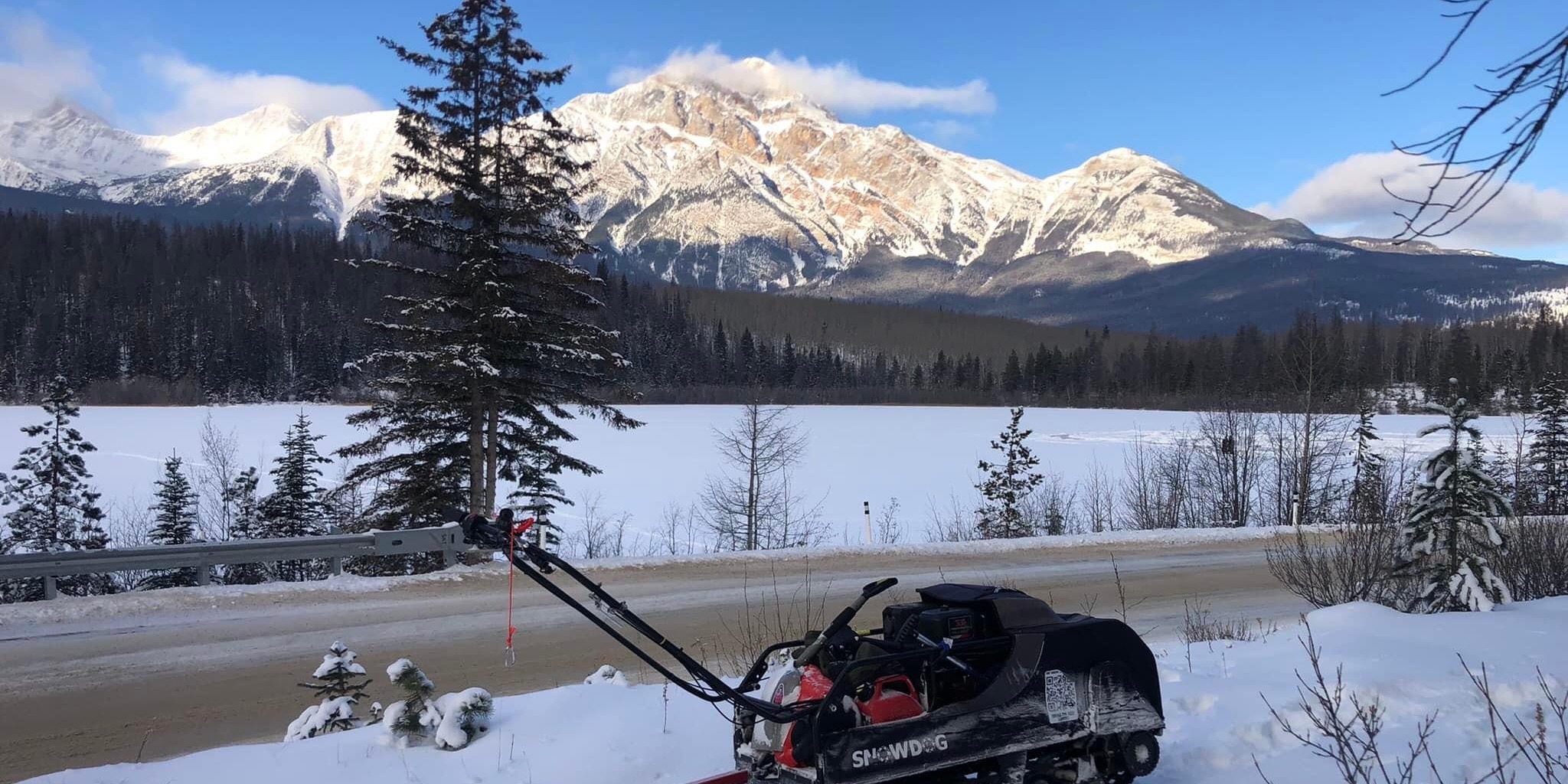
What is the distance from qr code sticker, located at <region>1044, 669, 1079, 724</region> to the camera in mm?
3791

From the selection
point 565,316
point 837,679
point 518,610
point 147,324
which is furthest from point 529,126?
point 147,324

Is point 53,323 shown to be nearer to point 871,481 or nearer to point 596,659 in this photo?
point 871,481

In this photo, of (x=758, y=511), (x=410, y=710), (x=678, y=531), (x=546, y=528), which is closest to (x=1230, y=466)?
(x=758, y=511)

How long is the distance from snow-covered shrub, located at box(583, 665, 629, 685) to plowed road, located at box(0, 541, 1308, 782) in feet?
7.71

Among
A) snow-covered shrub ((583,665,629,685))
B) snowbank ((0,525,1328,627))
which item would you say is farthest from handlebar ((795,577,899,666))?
snowbank ((0,525,1328,627))

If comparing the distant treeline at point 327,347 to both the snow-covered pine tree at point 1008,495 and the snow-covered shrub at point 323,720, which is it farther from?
the snow-covered shrub at point 323,720

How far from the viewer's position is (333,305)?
113 meters

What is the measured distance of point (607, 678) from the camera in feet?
20.7

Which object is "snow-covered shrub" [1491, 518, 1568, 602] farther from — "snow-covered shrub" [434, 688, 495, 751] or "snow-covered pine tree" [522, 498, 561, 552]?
"snow-covered pine tree" [522, 498, 561, 552]

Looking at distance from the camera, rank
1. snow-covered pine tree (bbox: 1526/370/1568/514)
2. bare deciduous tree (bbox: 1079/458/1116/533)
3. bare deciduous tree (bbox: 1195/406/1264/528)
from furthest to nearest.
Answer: snow-covered pine tree (bbox: 1526/370/1568/514) → bare deciduous tree (bbox: 1195/406/1264/528) → bare deciduous tree (bbox: 1079/458/1116/533)

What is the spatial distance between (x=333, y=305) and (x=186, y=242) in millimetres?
31840

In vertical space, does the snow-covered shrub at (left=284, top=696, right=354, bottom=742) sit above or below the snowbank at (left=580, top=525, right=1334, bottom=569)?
above

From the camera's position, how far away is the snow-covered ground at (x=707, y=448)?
29500mm

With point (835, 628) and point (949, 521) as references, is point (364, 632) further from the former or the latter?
point (949, 521)
